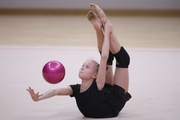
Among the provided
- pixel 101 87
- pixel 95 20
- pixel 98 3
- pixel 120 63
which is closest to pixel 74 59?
pixel 95 20

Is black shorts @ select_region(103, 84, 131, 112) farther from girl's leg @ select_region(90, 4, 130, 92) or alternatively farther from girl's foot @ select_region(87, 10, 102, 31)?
girl's foot @ select_region(87, 10, 102, 31)

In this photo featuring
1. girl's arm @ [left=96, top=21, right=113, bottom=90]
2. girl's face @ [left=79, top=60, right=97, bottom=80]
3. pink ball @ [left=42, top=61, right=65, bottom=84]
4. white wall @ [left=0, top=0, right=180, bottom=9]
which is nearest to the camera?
girl's arm @ [left=96, top=21, right=113, bottom=90]

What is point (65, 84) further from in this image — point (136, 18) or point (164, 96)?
point (136, 18)

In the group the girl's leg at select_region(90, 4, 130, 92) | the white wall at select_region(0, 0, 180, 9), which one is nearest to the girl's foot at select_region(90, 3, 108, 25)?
the girl's leg at select_region(90, 4, 130, 92)

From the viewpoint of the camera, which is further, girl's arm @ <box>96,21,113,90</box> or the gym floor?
the gym floor

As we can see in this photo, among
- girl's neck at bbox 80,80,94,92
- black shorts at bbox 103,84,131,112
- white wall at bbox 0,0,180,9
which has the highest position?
white wall at bbox 0,0,180,9

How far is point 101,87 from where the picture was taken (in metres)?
3.12

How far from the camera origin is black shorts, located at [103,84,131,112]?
10.3 ft

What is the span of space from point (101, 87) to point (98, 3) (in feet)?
23.1

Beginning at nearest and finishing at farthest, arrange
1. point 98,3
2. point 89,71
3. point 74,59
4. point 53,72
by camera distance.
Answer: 1. point 89,71
2. point 53,72
3. point 74,59
4. point 98,3

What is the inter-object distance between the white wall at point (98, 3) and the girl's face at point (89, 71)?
6891mm

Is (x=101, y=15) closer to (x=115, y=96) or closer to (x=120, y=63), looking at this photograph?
(x=120, y=63)

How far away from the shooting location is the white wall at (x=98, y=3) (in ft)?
32.5

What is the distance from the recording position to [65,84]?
434cm
